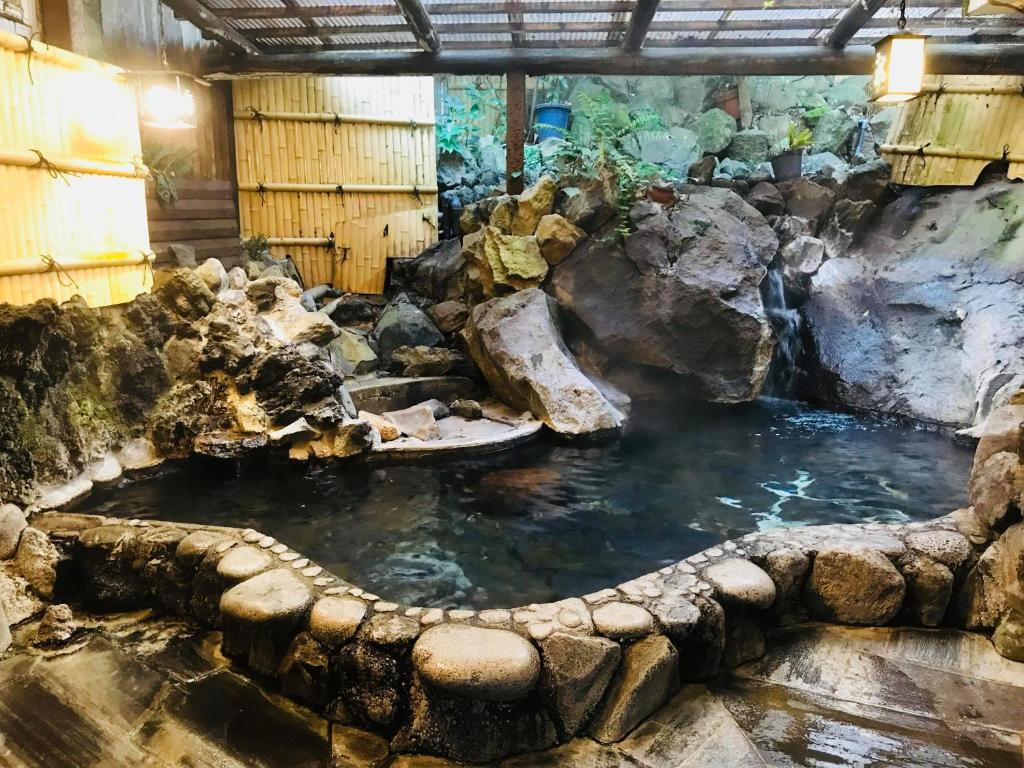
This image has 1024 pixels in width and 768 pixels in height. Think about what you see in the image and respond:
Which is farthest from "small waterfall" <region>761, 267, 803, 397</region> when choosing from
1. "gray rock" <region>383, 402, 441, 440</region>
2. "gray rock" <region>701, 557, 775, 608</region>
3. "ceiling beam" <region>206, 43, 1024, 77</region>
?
"gray rock" <region>701, 557, 775, 608</region>

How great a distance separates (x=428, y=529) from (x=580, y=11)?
5.17 metres

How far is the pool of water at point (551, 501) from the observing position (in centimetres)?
393

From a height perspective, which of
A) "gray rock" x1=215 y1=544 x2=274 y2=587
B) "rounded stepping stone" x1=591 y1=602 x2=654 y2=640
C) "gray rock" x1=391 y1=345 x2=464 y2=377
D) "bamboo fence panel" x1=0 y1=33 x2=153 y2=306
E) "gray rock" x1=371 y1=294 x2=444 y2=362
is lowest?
"rounded stepping stone" x1=591 y1=602 x2=654 y2=640

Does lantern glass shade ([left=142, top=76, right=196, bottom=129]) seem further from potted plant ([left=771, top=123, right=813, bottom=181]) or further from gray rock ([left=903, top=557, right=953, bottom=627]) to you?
potted plant ([left=771, top=123, right=813, bottom=181])

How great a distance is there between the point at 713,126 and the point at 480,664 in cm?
1256

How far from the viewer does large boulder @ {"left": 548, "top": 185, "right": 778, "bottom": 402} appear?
24.4ft

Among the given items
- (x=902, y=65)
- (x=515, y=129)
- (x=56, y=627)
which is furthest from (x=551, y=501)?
(x=515, y=129)

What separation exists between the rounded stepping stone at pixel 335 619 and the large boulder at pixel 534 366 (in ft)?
12.5

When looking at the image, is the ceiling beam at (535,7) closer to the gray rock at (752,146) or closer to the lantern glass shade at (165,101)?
the lantern glass shade at (165,101)

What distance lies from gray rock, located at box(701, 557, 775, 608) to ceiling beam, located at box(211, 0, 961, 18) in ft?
17.8

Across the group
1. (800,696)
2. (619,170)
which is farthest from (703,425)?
(800,696)

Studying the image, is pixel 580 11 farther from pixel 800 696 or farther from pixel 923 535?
pixel 800 696

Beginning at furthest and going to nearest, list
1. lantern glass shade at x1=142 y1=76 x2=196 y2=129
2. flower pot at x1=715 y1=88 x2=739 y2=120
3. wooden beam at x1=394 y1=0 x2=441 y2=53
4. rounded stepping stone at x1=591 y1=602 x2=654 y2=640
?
1. flower pot at x1=715 y1=88 x2=739 y2=120
2. wooden beam at x1=394 y1=0 x2=441 y2=53
3. lantern glass shade at x1=142 y1=76 x2=196 y2=129
4. rounded stepping stone at x1=591 y1=602 x2=654 y2=640

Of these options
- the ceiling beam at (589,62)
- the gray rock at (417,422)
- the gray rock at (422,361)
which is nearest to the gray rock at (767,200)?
the ceiling beam at (589,62)
